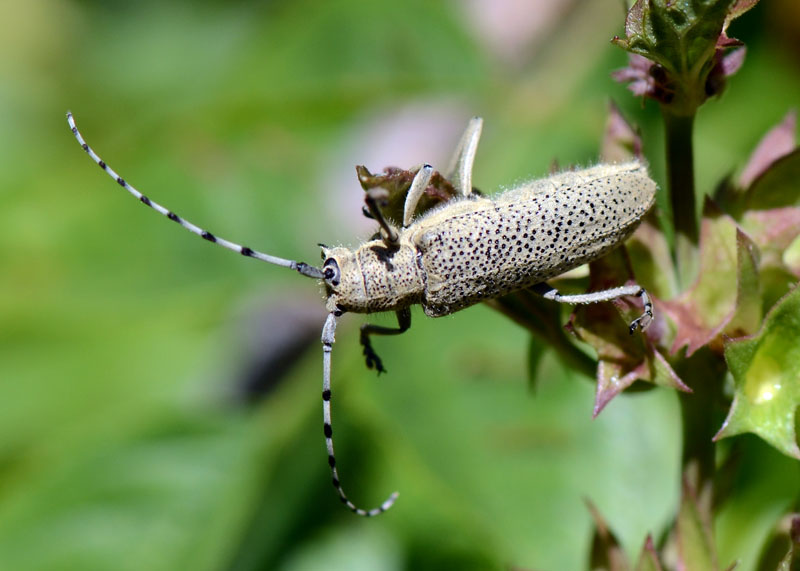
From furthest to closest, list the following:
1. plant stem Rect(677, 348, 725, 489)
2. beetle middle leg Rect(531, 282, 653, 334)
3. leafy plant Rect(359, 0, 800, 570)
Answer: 1. plant stem Rect(677, 348, 725, 489)
2. beetle middle leg Rect(531, 282, 653, 334)
3. leafy plant Rect(359, 0, 800, 570)

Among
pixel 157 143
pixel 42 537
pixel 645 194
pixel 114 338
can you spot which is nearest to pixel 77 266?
pixel 114 338

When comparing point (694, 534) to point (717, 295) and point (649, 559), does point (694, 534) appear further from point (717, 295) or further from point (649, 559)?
point (717, 295)

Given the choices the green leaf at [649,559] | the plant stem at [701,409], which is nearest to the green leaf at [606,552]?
the green leaf at [649,559]

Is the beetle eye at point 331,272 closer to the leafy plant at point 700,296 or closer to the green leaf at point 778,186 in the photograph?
the leafy plant at point 700,296

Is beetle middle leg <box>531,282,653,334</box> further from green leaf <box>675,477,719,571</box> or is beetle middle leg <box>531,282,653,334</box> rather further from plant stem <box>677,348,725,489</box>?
green leaf <box>675,477,719,571</box>

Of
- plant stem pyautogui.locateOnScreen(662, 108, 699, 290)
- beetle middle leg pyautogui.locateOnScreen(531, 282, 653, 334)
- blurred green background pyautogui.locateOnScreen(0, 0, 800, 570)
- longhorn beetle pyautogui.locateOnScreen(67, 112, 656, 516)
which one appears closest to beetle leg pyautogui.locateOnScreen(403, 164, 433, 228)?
longhorn beetle pyautogui.locateOnScreen(67, 112, 656, 516)

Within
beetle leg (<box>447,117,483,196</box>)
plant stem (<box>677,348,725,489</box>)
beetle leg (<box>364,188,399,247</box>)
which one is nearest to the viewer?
plant stem (<box>677,348,725,489</box>)
